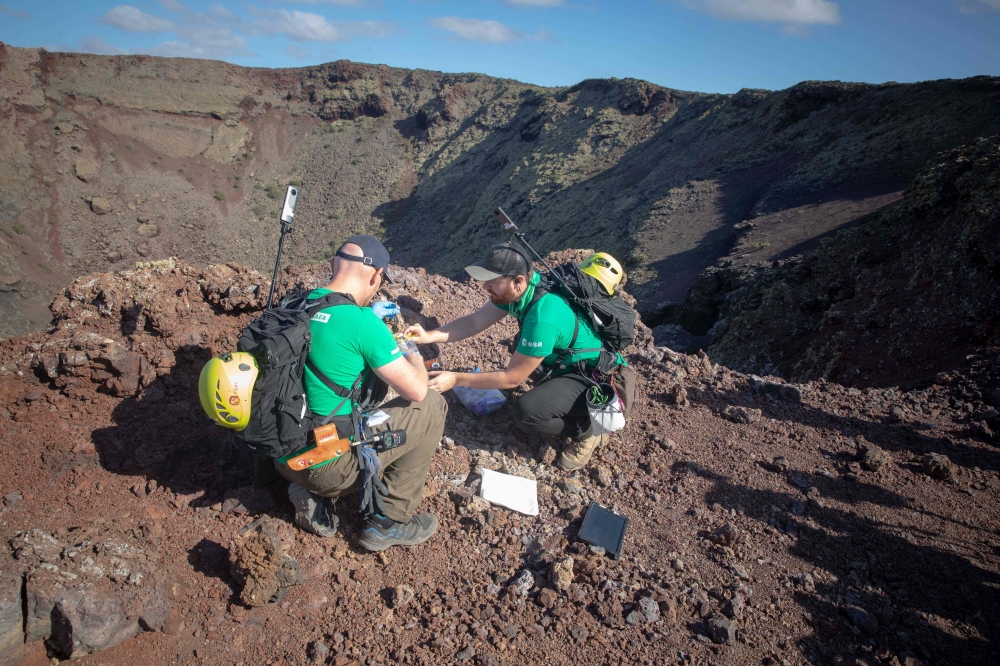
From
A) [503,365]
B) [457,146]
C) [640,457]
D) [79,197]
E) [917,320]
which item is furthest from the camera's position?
[457,146]

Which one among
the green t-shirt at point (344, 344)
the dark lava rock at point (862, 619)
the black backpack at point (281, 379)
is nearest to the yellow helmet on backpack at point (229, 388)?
the black backpack at point (281, 379)

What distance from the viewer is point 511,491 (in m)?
3.33

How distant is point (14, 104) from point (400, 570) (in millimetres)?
39073

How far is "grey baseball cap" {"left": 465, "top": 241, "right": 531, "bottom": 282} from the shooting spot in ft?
10.6

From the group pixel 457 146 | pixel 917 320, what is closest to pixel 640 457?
pixel 917 320

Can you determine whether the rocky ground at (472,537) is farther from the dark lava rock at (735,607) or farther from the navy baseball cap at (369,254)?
the navy baseball cap at (369,254)

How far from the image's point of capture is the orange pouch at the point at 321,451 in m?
2.49

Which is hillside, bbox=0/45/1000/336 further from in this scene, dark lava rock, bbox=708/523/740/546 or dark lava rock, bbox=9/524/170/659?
dark lava rock, bbox=9/524/170/659

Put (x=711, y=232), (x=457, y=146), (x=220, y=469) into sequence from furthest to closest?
(x=457, y=146), (x=711, y=232), (x=220, y=469)

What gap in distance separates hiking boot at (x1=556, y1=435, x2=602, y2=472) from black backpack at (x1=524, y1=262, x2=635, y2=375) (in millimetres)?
529

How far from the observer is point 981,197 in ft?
27.1

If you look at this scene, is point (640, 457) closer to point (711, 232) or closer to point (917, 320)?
point (917, 320)

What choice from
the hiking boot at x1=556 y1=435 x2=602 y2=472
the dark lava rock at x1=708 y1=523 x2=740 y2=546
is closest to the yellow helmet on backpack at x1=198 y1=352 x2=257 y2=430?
the hiking boot at x1=556 y1=435 x2=602 y2=472

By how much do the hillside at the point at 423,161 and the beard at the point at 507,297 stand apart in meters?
12.7
